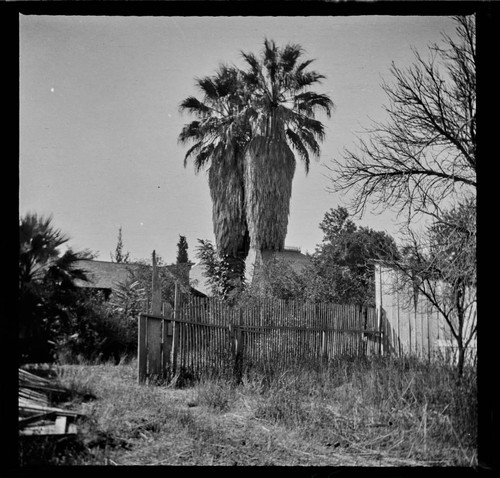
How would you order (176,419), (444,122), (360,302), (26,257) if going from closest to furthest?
1. (26,257)
2. (176,419)
3. (444,122)
4. (360,302)

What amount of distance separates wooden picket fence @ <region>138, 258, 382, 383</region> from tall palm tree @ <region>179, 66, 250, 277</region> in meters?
1.26

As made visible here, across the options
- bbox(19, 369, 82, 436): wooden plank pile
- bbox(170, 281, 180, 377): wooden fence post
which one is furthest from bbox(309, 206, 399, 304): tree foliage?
bbox(19, 369, 82, 436): wooden plank pile

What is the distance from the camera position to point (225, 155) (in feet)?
28.6

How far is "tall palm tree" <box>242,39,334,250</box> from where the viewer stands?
7.34 m

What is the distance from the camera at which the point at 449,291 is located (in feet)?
18.0

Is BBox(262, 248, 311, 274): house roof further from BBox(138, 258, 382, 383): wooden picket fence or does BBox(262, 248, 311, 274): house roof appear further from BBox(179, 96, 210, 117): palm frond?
BBox(179, 96, 210, 117): palm frond

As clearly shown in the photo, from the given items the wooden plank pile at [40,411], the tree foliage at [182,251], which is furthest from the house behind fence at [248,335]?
the wooden plank pile at [40,411]

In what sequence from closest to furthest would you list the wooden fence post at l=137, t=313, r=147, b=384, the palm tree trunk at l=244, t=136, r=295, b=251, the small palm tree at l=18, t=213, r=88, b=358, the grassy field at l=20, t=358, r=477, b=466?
the small palm tree at l=18, t=213, r=88, b=358 → the grassy field at l=20, t=358, r=477, b=466 → the wooden fence post at l=137, t=313, r=147, b=384 → the palm tree trunk at l=244, t=136, r=295, b=251

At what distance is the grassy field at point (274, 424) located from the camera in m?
3.79

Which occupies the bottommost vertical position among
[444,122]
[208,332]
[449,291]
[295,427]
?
[295,427]

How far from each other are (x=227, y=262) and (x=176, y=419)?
433 cm

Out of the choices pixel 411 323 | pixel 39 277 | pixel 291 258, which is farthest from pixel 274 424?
pixel 291 258
